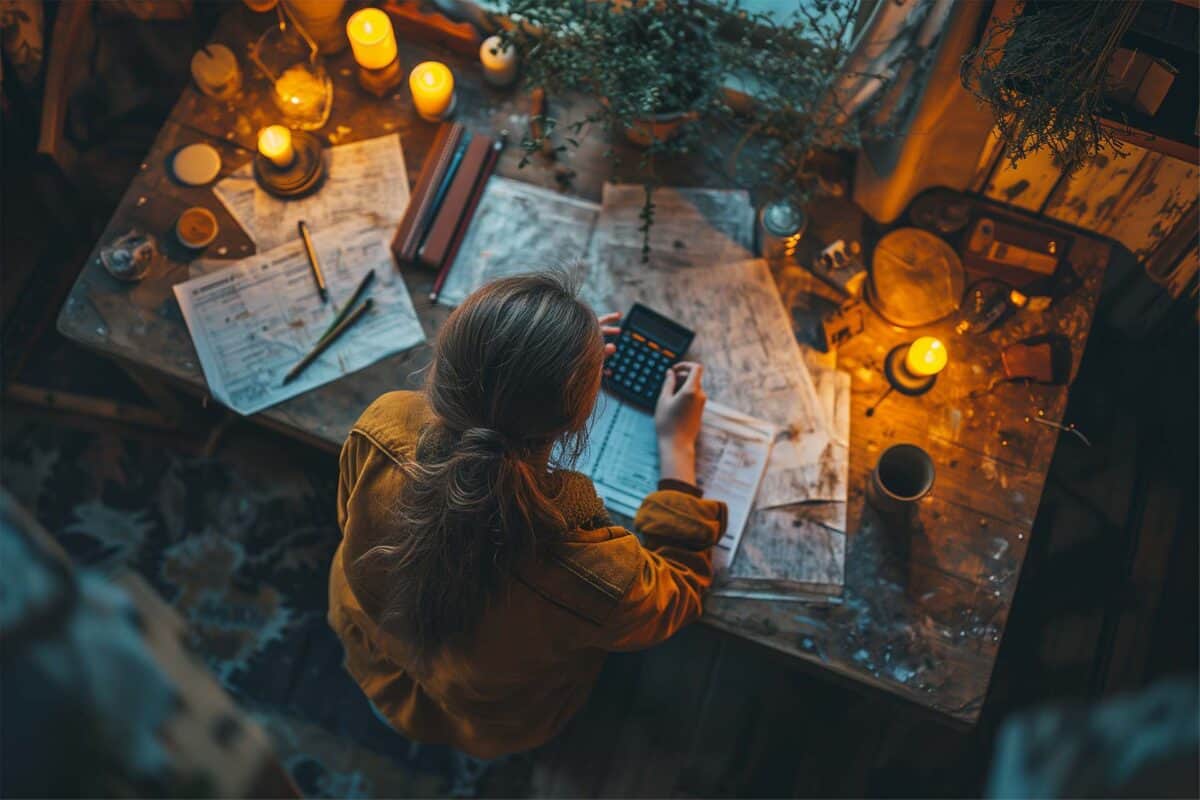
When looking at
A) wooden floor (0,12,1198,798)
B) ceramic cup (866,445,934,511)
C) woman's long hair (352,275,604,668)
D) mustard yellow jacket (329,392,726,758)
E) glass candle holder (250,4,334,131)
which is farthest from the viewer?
wooden floor (0,12,1198,798)

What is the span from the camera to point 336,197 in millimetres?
1471

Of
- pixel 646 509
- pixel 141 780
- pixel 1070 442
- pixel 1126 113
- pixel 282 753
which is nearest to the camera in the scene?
pixel 141 780

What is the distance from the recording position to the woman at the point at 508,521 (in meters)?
0.94

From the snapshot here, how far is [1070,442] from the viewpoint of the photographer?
1.87 meters

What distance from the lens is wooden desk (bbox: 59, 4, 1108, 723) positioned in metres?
1.28

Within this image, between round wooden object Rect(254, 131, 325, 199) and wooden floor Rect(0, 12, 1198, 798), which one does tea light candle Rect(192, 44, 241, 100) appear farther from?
wooden floor Rect(0, 12, 1198, 798)

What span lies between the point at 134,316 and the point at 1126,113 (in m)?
1.44

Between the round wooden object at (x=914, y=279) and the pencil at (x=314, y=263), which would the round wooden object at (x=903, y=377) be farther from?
the pencil at (x=314, y=263)

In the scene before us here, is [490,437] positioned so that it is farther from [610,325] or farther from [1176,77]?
[1176,77]

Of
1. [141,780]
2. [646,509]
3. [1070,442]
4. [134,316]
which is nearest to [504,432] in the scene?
[646,509]

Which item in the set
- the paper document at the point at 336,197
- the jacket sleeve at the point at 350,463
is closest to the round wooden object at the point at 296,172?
the paper document at the point at 336,197

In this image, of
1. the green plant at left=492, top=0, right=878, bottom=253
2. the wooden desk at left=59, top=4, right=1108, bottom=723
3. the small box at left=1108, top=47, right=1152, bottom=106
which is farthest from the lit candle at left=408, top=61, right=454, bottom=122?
the small box at left=1108, top=47, right=1152, bottom=106

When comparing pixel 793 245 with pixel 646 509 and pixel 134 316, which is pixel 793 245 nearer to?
pixel 646 509

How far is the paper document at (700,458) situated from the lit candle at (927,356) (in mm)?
243
